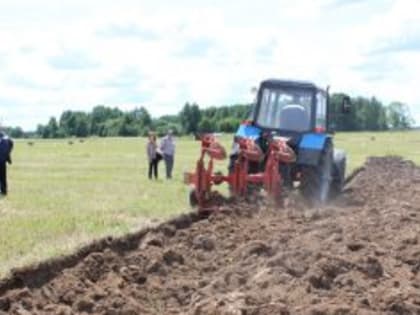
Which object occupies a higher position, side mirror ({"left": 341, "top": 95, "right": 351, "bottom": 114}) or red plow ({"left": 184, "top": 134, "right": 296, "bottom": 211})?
side mirror ({"left": 341, "top": 95, "right": 351, "bottom": 114})

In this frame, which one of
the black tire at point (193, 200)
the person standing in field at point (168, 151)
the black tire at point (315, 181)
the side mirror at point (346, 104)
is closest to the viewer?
the black tire at point (193, 200)

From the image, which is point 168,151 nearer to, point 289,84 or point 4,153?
point 4,153

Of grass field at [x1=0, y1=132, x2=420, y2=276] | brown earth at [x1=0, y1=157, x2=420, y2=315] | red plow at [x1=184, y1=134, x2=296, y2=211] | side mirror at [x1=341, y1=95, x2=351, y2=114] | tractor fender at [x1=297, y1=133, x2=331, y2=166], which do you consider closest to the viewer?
brown earth at [x1=0, y1=157, x2=420, y2=315]

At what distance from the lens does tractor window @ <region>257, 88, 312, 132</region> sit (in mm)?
15477

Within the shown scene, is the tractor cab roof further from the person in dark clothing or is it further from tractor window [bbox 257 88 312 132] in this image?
the person in dark clothing

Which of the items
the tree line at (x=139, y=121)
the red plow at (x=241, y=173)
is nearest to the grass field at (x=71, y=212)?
the red plow at (x=241, y=173)

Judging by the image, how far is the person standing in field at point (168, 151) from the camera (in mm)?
24922

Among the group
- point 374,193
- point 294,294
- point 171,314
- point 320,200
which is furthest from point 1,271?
point 374,193

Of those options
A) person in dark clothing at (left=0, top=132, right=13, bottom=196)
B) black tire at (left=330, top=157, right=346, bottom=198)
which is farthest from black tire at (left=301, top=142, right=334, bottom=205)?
person in dark clothing at (left=0, top=132, right=13, bottom=196)

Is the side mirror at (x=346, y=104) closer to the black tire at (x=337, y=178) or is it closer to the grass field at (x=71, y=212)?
the black tire at (x=337, y=178)

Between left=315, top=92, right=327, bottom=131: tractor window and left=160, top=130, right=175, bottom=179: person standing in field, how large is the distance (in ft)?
30.7

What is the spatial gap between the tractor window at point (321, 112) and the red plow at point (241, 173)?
3.92ft

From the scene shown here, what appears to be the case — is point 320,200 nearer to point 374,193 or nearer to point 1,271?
point 374,193

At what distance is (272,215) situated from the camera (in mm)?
13398
